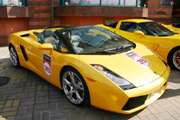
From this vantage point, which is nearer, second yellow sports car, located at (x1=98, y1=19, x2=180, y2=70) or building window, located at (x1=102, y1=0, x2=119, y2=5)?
second yellow sports car, located at (x1=98, y1=19, x2=180, y2=70)

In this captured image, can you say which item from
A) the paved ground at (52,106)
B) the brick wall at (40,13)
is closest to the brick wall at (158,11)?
the brick wall at (40,13)

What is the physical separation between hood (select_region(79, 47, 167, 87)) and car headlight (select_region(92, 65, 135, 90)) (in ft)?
0.20

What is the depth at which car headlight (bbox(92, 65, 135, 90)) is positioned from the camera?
258 centimetres

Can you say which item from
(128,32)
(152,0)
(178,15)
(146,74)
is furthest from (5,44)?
(178,15)

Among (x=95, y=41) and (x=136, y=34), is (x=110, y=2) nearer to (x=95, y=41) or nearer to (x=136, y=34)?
(x=136, y=34)

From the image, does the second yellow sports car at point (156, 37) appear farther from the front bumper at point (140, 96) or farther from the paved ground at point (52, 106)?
the front bumper at point (140, 96)

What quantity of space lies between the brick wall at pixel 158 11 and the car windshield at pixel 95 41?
8.91 m

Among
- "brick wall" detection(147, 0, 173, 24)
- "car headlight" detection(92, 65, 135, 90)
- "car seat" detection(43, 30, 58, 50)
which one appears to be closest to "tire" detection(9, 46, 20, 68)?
"car seat" detection(43, 30, 58, 50)

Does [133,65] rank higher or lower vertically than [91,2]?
lower

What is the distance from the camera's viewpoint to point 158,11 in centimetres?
1216

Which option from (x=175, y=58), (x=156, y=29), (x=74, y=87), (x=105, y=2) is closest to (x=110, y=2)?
(x=105, y=2)

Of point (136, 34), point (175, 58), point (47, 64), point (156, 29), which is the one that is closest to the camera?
point (47, 64)

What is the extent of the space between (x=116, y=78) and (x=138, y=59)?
2.70ft

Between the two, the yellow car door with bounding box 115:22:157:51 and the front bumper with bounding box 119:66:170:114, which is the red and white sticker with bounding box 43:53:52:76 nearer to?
the front bumper with bounding box 119:66:170:114
